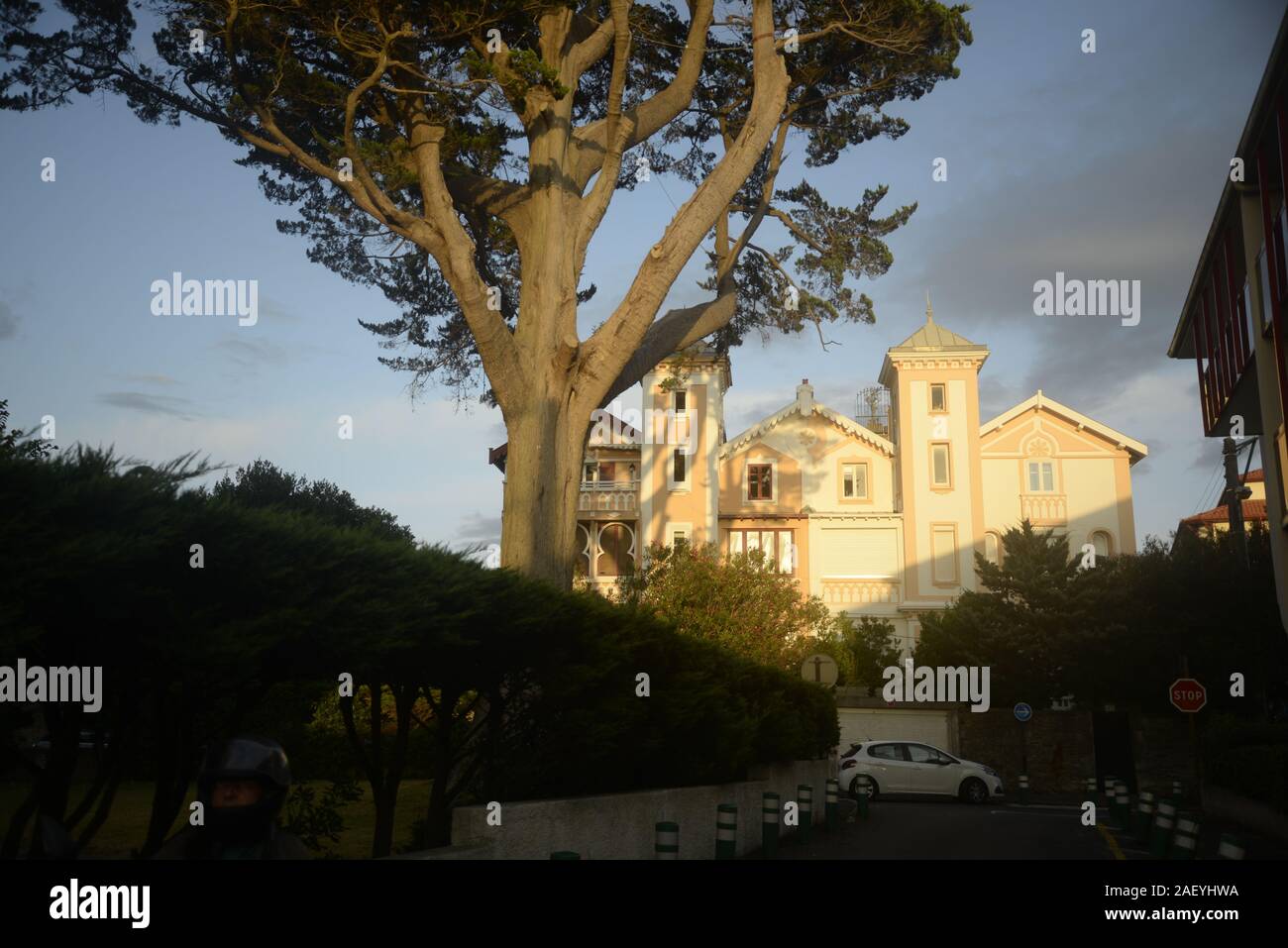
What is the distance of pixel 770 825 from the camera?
1452 centimetres

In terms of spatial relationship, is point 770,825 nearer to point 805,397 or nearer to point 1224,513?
point 805,397

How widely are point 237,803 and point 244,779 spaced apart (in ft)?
0.32

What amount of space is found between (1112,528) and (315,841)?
46725mm

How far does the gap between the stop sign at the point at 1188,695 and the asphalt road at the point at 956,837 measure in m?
3.08

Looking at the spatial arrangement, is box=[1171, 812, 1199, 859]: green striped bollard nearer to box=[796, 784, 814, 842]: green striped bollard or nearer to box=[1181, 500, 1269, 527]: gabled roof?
box=[796, 784, 814, 842]: green striped bollard

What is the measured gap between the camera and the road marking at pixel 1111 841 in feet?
52.2

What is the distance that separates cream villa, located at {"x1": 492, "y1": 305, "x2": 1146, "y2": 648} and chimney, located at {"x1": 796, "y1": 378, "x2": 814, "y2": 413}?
95 centimetres

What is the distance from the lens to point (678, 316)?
59.4 feet

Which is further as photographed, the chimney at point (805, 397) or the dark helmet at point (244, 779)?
the chimney at point (805, 397)

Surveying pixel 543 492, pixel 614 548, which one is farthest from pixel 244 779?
pixel 614 548

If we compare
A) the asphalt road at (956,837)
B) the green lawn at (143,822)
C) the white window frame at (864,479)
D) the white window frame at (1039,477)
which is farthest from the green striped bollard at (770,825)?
the white window frame at (1039,477)

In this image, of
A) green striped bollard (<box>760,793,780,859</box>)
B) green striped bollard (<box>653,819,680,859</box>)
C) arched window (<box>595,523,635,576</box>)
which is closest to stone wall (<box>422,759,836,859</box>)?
green striped bollard (<box>760,793,780,859</box>)

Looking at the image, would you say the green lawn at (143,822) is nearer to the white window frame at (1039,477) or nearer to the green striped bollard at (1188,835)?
the green striped bollard at (1188,835)

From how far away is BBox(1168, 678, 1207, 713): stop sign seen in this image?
22.8 meters
